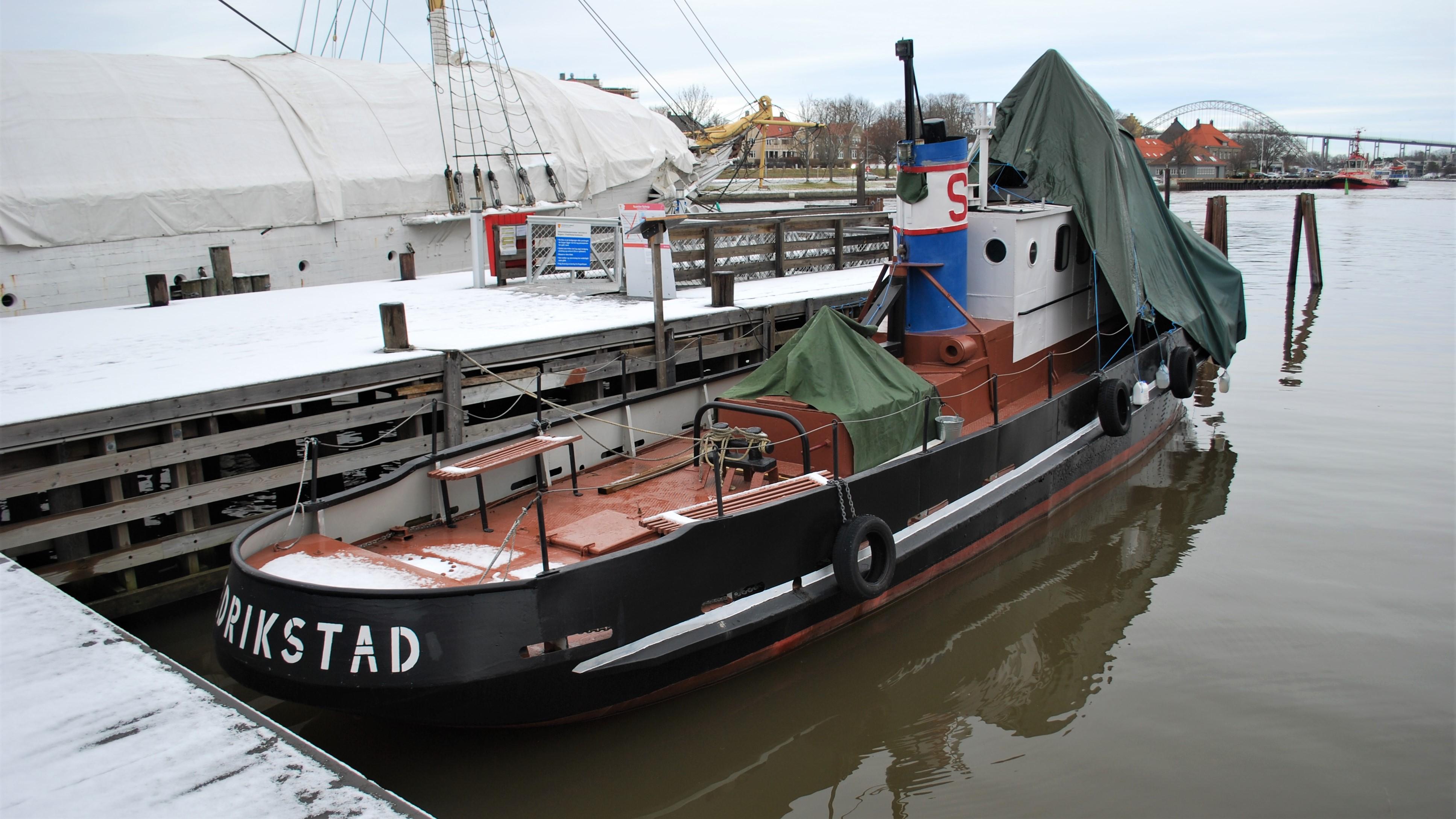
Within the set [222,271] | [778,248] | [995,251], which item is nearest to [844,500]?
[995,251]

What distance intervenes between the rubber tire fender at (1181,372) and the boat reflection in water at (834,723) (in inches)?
123

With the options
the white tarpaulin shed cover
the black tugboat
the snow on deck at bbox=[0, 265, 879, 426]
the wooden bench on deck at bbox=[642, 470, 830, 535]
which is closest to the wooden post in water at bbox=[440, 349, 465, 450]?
the snow on deck at bbox=[0, 265, 879, 426]

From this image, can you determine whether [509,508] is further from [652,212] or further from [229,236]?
[229,236]

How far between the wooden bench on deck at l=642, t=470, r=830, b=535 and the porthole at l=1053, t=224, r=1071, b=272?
458cm

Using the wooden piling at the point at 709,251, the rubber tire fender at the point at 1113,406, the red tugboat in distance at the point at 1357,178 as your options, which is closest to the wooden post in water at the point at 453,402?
the wooden piling at the point at 709,251

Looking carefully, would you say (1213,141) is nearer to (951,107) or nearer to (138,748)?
(951,107)

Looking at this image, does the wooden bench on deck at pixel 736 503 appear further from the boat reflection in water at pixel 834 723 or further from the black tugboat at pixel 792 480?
the boat reflection in water at pixel 834 723

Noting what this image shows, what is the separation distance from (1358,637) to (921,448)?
344 cm

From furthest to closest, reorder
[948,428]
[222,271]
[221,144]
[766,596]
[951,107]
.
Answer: [951,107] → [221,144] → [222,271] → [948,428] → [766,596]

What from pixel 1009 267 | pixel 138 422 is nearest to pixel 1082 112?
pixel 1009 267

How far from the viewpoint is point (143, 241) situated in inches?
633

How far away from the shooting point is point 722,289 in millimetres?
11516

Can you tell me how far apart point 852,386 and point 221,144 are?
1609 centimetres

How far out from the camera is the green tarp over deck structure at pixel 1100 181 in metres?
9.31
